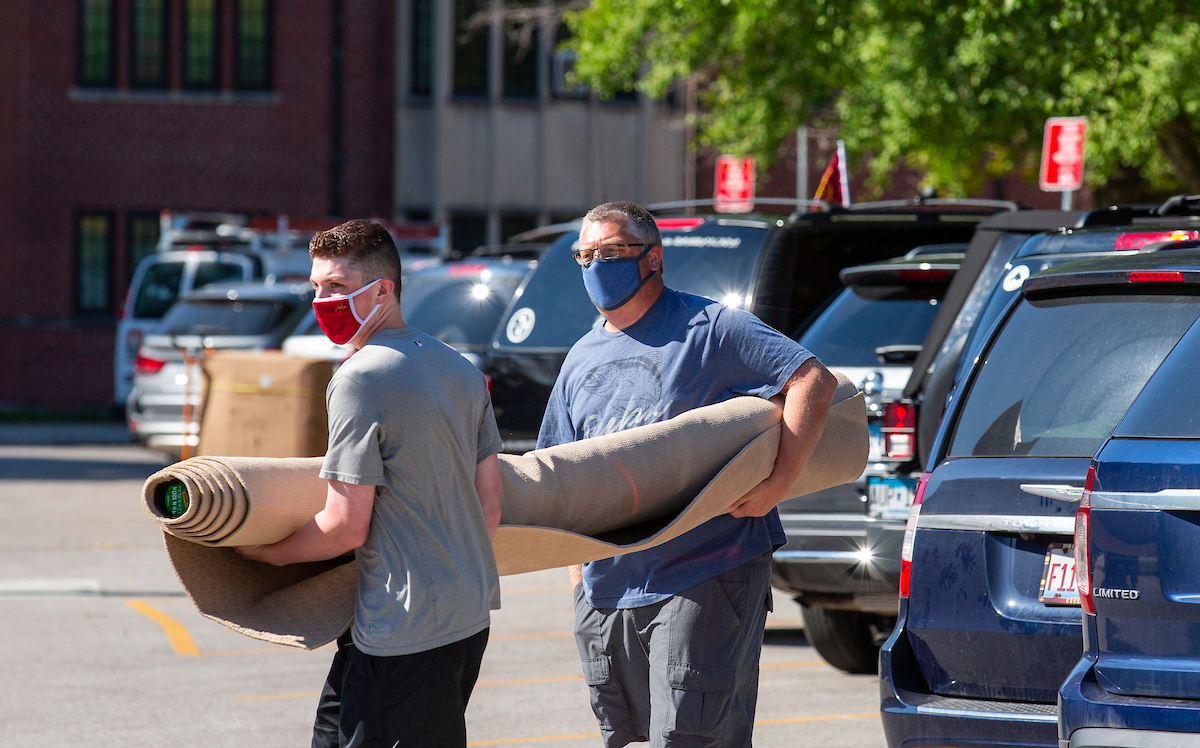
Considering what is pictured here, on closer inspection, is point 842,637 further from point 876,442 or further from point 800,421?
point 800,421

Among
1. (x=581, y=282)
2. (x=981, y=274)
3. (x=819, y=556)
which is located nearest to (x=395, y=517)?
(x=819, y=556)

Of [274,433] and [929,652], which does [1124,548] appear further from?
[274,433]

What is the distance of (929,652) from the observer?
14.9 ft

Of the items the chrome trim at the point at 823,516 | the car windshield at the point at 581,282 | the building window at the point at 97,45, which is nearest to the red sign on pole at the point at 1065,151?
the car windshield at the point at 581,282

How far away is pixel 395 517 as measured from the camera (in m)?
3.64

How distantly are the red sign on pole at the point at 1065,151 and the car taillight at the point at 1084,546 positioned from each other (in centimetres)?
1108

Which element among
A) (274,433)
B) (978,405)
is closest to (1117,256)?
(978,405)

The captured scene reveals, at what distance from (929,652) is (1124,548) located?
91 centimetres

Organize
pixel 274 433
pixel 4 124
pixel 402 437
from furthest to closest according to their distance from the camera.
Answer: pixel 4 124 < pixel 274 433 < pixel 402 437

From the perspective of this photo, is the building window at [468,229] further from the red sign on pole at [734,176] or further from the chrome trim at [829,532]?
the chrome trim at [829,532]

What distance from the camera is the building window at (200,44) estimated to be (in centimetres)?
2944

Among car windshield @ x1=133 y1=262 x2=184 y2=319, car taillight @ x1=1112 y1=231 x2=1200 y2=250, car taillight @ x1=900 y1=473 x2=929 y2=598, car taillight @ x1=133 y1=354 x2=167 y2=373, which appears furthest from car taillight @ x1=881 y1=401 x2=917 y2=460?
car windshield @ x1=133 y1=262 x2=184 y2=319

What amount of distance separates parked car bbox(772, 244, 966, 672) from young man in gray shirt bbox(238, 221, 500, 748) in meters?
3.29

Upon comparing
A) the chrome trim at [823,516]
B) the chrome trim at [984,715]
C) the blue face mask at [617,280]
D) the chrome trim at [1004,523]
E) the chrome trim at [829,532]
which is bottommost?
the chrome trim at [829,532]
